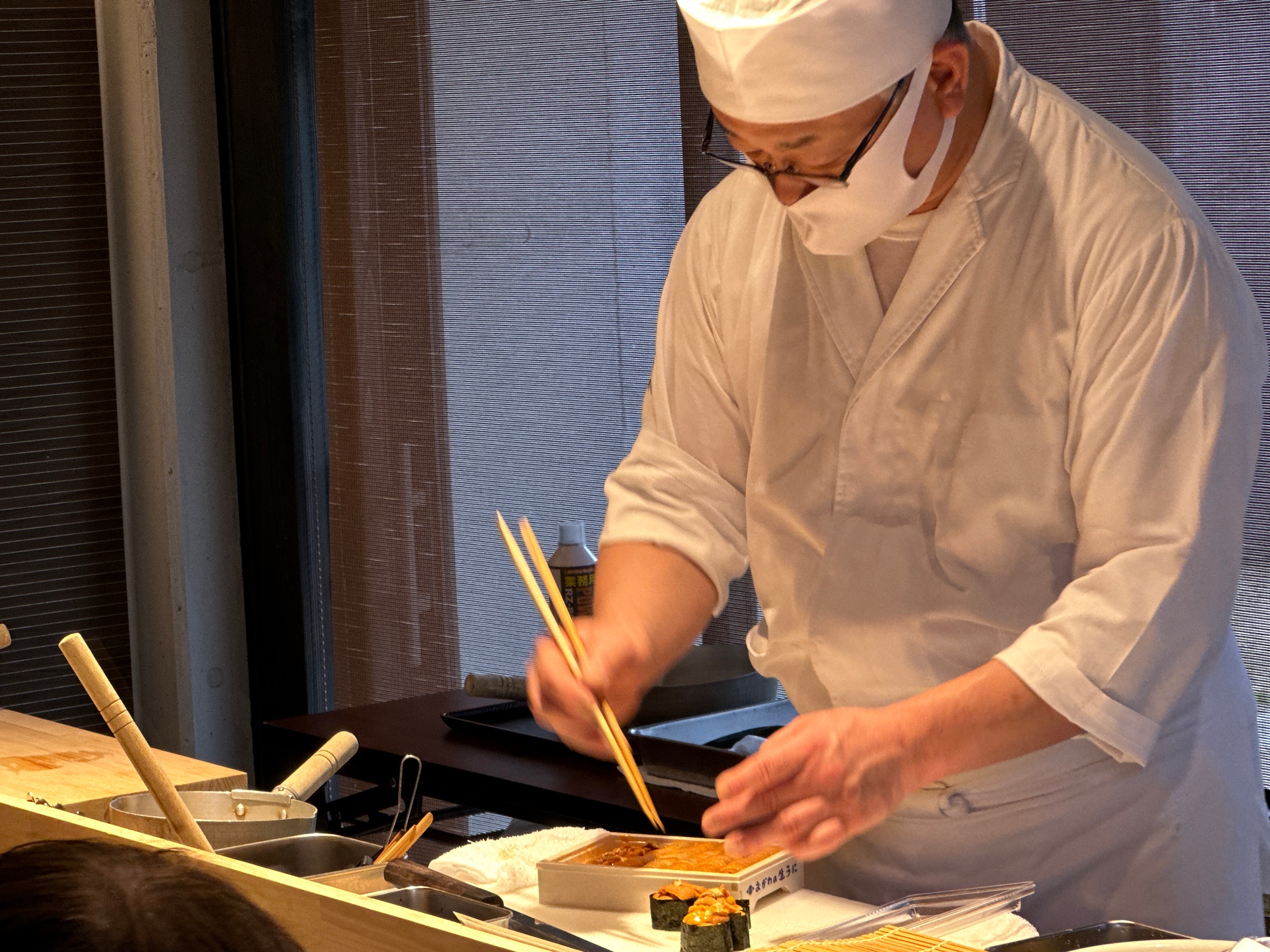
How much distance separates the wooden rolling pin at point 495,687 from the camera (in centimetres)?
253

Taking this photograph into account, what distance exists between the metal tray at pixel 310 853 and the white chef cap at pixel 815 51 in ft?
2.46

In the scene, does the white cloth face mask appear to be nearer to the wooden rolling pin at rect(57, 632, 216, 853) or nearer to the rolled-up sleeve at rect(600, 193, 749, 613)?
the rolled-up sleeve at rect(600, 193, 749, 613)

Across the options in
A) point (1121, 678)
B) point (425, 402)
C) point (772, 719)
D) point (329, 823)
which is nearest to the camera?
point (1121, 678)

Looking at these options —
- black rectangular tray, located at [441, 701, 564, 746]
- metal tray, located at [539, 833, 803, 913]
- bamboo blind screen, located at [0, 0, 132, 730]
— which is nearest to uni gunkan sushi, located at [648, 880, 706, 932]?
metal tray, located at [539, 833, 803, 913]

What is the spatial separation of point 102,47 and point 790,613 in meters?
2.46

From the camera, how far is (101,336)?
338 cm

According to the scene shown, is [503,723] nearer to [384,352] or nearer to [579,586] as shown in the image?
[579,586]

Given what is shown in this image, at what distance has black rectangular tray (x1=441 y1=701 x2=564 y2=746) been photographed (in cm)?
238

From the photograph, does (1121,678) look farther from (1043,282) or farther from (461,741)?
(461,741)

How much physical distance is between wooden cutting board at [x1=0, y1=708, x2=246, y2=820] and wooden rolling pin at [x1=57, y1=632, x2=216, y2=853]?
0.20 m

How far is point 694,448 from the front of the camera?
65.2 inches

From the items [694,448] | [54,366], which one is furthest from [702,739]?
[54,366]

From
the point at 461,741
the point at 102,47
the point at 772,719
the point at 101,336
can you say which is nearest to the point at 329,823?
the point at 461,741

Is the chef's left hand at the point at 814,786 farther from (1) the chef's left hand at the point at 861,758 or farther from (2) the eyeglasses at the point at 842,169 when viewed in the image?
(2) the eyeglasses at the point at 842,169
